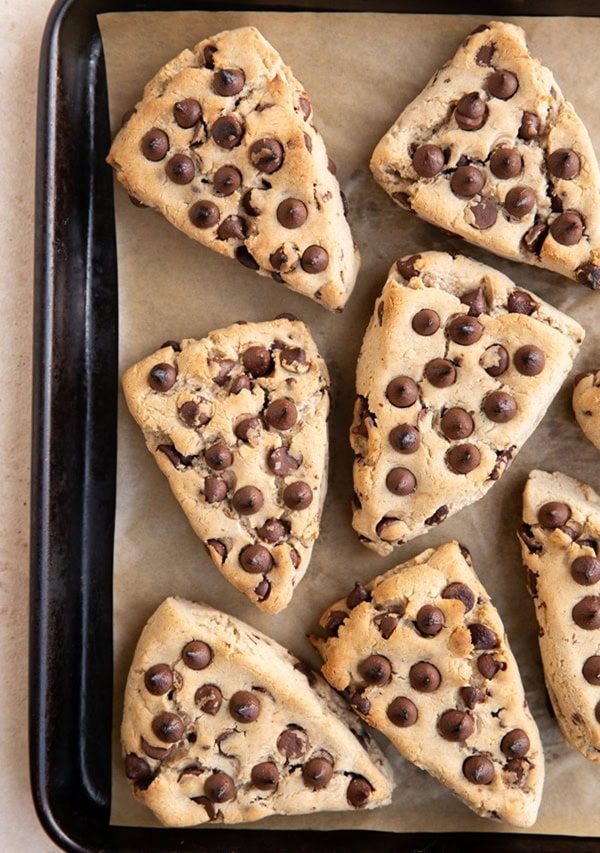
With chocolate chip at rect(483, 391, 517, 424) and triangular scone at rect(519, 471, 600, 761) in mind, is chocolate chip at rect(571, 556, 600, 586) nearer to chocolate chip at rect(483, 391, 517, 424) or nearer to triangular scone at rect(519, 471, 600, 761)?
triangular scone at rect(519, 471, 600, 761)

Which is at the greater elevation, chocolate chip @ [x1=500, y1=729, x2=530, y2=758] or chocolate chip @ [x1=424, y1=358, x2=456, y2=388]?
chocolate chip @ [x1=424, y1=358, x2=456, y2=388]

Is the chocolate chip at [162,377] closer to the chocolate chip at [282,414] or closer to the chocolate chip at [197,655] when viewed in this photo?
the chocolate chip at [282,414]

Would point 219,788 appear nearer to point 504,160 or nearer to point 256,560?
point 256,560

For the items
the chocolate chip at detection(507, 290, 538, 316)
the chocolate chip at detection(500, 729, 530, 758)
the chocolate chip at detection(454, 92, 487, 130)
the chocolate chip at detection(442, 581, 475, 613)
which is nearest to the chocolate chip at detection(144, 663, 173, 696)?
the chocolate chip at detection(442, 581, 475, 613)

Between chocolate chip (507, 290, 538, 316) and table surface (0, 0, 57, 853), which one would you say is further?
table surface (0, 0, 57, 853)

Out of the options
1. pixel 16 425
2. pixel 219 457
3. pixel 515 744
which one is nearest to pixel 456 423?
pixel 219 457

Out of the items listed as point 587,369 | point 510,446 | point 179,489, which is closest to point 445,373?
point 510,446
